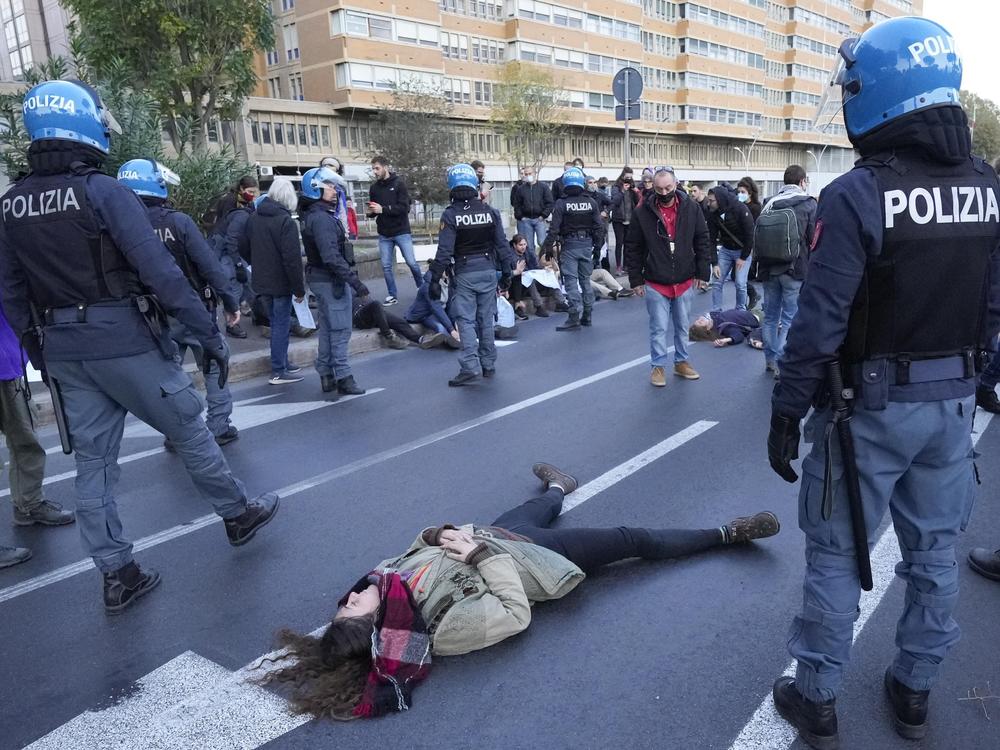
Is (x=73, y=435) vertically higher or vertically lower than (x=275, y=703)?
higher

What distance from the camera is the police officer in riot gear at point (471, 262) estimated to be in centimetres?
770

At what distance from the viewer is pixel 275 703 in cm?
283

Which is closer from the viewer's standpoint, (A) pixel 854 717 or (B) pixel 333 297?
(A) pixel 854 717

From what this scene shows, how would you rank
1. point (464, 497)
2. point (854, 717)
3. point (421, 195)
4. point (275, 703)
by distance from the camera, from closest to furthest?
point (854, 717), point (275, 703), point (464, 497), point (421, 195)

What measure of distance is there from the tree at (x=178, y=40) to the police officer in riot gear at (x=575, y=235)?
1468 centimetres

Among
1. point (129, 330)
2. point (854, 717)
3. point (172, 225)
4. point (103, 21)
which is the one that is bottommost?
point (854, 717)

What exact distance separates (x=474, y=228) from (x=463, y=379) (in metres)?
1.60

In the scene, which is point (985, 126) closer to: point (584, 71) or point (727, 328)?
point (584, 71)

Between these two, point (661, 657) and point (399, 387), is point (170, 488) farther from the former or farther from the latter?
point (661, 657)

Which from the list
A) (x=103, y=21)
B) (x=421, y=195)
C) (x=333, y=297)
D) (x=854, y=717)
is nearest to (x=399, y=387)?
(x=333, y=297)

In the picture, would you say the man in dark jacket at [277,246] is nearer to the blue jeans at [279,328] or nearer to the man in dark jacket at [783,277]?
the blue jeans at [279,328]

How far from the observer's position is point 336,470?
5.42 metres

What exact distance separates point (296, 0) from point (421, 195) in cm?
1941

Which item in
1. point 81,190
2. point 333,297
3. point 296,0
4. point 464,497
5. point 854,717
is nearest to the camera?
point 854,717
